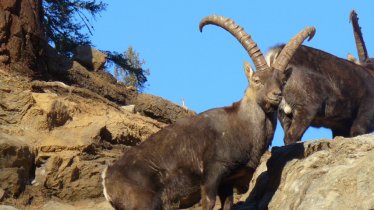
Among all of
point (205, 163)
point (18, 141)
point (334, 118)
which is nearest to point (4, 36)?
point (18, 141)

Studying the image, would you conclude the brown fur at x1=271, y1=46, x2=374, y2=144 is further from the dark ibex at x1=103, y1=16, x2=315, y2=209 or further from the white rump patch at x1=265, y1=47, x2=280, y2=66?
the dark ibex at x1=103, y1=16, x2=315, y2=209

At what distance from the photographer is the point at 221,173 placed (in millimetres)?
10547

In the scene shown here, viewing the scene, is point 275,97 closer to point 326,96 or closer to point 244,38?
point 244,38

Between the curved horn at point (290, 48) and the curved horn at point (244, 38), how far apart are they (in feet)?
0.63

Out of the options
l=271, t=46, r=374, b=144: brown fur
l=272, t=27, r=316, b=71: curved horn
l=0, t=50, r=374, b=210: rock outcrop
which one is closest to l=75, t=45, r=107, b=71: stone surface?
l=0, t=50, r=374, b=210: rock outcrop

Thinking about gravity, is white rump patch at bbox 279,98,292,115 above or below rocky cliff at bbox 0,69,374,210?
above

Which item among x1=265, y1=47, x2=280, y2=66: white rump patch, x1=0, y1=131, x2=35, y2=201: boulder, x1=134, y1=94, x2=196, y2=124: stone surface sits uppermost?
x1=265, y1=47, x2=280, y2=66: white rump patch

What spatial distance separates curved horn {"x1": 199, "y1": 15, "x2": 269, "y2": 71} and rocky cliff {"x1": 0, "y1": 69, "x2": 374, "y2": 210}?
123 cm

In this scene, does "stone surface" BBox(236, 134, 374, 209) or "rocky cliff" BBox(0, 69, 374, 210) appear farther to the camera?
"rocky cliff" BBox(0, 69, 374, 210)

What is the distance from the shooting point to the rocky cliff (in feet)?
32.8

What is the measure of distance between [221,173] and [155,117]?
13.7ft

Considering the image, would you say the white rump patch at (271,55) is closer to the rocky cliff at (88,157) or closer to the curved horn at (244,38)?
the curved horn at (244,38)

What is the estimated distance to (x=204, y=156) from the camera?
10672 millimetres

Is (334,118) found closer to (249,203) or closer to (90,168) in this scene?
(249,203)
